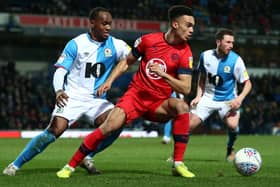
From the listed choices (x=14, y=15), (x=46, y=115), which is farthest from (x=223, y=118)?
(x=14, y=15)

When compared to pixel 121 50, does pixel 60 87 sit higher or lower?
lower

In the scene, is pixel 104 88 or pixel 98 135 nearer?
pixel 98 135

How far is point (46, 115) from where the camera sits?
2811cm

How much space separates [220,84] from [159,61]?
4191mm

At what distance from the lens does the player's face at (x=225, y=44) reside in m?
12.6

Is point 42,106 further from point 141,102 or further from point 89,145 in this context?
point 89,145

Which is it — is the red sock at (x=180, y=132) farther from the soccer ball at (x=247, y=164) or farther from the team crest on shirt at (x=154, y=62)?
the soccer ball at (x=247, y=164)

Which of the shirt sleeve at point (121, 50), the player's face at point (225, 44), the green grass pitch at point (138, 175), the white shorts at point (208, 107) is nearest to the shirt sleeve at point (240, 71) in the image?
the player's face at point (225, 44)

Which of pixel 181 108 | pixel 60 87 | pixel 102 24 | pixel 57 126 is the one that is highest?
pixel 102 24

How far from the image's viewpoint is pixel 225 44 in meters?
12.7

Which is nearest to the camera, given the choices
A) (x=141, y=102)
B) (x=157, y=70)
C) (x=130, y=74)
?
(x=157, y=70)

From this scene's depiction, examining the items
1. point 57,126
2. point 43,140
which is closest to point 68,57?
point 57,126

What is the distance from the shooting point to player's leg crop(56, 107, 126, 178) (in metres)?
8.70

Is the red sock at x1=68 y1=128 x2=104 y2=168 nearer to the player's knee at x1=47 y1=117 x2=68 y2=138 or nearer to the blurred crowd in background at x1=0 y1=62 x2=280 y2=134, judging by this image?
the player's knee at x1=47 y1=117 x2=68 y2=138
